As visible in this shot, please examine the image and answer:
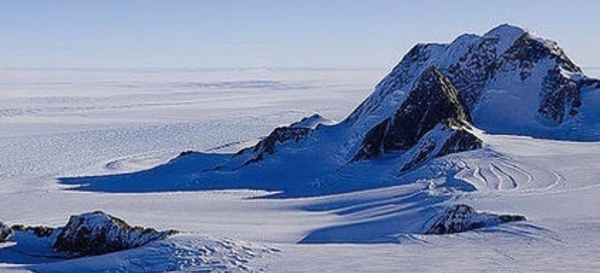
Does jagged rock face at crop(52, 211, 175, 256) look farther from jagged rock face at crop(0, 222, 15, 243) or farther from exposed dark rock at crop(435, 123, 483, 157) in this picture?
exposed dark rock at crop(435, 123, 483, 157)

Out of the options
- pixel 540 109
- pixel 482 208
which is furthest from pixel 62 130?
pixel 482 208

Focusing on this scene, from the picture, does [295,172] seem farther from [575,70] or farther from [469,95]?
[575,70]

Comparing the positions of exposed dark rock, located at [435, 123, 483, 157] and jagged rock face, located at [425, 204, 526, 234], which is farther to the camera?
exposed dark rock, located at [435, 123, 483, 157]

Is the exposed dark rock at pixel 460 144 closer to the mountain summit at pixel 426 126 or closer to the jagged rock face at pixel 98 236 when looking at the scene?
the mountain summit at pixel 426 126

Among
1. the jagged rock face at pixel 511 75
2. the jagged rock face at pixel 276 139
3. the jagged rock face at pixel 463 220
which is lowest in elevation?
the jagged rock face at pixel 276 139

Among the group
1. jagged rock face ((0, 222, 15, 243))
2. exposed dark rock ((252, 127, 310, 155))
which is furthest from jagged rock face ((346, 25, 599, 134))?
jagged rock face ((0, 222, 15, 243))

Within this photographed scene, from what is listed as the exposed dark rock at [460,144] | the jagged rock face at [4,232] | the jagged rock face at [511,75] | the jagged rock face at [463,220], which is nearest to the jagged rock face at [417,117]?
the jagged rock face at [511,75]

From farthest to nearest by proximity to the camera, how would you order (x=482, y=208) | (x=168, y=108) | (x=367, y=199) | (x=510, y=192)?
(x=168, y=108), (x=367, y=199), (x=510, y=192), (x=482, y=208)
